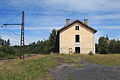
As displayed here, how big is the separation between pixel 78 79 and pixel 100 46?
78230mm

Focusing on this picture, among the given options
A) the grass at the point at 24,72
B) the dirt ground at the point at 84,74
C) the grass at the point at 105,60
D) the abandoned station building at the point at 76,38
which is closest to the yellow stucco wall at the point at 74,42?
the abandoned station building at the point at 76,38

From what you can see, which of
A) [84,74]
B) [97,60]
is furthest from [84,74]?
[97,60]

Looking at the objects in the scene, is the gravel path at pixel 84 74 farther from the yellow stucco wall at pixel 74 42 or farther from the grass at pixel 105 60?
the yellow stucco wall at pixel 74 42

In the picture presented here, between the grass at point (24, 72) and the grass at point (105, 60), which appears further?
the grass at point (105, 60)

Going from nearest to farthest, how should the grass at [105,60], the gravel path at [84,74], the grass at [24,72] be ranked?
the grass at [24,72], the gravel path at [84,74], the grass at [105,60]

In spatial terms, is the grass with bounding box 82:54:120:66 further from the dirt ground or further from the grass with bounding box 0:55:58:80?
the grass with bounding box 0:55:58:80

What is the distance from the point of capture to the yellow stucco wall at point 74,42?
5034 cm

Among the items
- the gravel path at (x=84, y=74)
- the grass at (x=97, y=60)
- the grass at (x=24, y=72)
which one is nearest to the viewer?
the grass at (x=24, y=72)

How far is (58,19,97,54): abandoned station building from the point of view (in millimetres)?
50328

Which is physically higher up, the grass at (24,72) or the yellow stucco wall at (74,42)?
the yellow stucco wall at (74,42)

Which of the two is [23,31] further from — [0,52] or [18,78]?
[18,78]

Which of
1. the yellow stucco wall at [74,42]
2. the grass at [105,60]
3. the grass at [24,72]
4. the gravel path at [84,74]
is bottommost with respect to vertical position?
the gravel path at [84,74]

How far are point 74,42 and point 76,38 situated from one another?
1.07 metres

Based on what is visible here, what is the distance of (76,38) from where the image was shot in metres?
50.9
